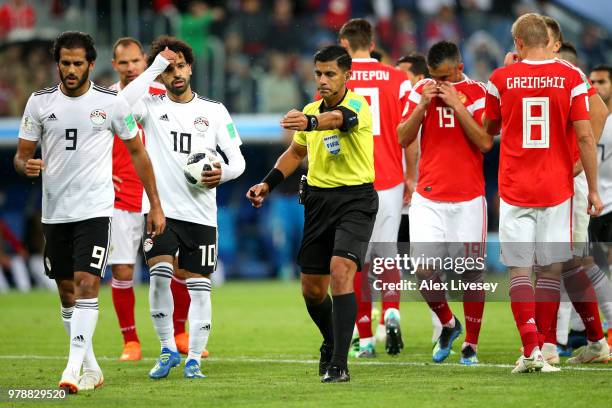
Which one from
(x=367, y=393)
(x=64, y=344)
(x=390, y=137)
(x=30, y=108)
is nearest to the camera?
(x=367, y=393)

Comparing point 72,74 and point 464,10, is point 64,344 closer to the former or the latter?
point 72,74

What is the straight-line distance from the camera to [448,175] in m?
9.80

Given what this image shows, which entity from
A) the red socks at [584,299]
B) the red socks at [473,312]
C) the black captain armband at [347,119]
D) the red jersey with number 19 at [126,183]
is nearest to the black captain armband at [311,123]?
the black captain armband at [347,119]

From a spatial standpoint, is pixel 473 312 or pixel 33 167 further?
pixel 473 312

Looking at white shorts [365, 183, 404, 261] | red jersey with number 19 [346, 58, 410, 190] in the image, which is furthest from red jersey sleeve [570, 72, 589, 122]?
white shorts [365, 183, 404, 261]

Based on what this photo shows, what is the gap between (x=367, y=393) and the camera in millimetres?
7562

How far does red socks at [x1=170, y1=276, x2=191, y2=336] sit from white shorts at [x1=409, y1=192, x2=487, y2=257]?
2.36m

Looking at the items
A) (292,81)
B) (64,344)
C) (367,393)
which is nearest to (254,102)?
(292,81)

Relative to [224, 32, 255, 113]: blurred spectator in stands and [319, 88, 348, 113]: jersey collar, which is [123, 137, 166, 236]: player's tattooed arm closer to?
[319, 88, 348, 113]: jersey collar

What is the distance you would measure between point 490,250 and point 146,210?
14925 millimetres

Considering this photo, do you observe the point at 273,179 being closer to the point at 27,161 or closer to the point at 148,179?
the point at 148,179

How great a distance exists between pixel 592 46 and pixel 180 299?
1539 cm

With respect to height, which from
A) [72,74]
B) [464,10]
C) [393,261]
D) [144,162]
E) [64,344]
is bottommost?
[64,344]

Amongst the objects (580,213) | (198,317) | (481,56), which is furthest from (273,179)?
(481,56)
